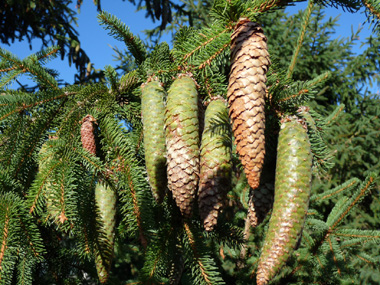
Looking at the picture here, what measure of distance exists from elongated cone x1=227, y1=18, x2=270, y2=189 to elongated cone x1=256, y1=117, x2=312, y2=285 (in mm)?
131

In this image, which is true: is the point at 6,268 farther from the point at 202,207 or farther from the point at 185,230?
the point at 202,207

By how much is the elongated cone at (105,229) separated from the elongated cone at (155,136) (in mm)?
325

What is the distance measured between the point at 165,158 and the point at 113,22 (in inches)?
26.8

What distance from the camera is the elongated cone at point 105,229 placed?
4.04 ft

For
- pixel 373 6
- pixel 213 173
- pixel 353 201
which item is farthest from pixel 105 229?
pixel 353 201

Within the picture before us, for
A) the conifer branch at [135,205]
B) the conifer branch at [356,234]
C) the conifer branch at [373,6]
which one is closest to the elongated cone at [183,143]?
the conifer branch at [135,205]

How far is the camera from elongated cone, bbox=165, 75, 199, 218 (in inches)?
36.0

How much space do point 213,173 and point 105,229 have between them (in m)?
0.55

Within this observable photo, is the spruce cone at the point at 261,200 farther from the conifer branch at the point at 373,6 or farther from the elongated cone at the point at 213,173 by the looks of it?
the conifer branch at the point at 373,6

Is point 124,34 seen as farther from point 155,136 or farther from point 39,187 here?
point 39,187

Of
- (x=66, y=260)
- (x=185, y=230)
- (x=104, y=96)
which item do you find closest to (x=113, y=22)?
(x=104, y=96)

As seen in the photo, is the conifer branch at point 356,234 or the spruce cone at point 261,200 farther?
the conifer branch at point 356,234

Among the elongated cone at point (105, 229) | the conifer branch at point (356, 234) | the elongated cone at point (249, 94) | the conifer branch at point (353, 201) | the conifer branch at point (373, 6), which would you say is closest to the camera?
the elongated cone at point (249, 94)

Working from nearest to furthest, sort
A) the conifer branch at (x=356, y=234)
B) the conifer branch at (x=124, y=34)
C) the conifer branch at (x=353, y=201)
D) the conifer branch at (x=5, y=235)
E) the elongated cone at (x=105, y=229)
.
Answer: the conifer branch at (x=5, y=235), the elongated cone at (x=105, y=229), the conifer branch at (x=124, y=34), the conifer branch at (x=353, y=201), the conifer branch at (x=356, y=234)
